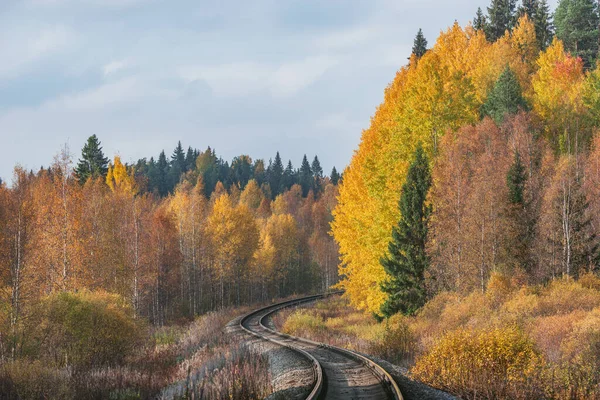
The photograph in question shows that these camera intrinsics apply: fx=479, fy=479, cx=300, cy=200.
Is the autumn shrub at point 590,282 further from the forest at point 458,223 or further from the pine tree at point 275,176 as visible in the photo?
the pine tree at point 275,176

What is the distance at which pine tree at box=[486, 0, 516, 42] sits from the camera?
74713 mm

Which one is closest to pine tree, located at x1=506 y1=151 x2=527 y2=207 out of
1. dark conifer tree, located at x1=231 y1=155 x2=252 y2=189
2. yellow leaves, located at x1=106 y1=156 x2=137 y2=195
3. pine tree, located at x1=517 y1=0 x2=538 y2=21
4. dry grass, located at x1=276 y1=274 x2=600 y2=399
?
dry grass, located at x1=276 y1=274 x2=600 y2=399

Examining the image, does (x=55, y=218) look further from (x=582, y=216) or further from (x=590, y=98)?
(x=590, y=98)

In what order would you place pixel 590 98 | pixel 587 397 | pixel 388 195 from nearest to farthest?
pixel 587 397 < pixel 388 195 < pixel 590 98

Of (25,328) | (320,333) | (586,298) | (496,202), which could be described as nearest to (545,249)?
(496,202)

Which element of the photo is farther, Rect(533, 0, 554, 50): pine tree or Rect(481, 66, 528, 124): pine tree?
Rect(533, 0, 554, 50): pine tree

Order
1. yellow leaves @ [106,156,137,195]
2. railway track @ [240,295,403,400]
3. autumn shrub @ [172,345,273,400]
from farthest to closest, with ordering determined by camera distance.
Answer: yellow leaves @ [106,156,137,195] < autumn shrub @ [172,345,273,400] < railway track @ [240,295,403,400]

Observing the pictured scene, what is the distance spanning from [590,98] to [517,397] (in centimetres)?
4753

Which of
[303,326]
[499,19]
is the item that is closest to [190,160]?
[499,19]

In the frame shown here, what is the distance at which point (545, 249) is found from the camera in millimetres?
29188

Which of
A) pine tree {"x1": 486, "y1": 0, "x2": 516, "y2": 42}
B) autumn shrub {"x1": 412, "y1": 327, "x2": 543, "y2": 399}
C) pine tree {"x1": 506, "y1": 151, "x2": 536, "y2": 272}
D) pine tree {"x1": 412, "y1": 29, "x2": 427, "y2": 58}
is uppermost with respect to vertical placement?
pine tree {"x1": 486, "y1": 0, "x2": 516, "y2": 42}

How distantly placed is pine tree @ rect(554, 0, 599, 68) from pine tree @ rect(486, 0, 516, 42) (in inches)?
303

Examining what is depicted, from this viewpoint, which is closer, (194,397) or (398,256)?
(194,397)

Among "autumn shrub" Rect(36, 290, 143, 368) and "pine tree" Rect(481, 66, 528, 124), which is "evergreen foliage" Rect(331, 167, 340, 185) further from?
"autumn shrub" Rect(36, 290, 143, 368)
